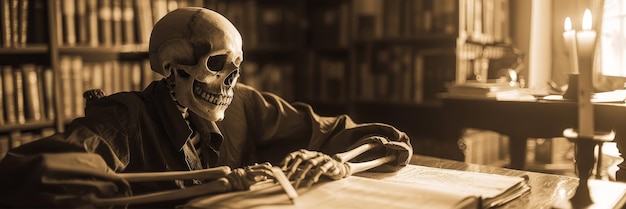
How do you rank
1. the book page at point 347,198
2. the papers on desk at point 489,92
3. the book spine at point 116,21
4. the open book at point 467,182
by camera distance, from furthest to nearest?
the book spine at point 116,21, the papers on desk at point 489,92, the open book at point 467,182, the book page at point 347,198

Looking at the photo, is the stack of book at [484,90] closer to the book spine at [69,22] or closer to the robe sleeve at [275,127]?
the robe sleeve at [275,127]

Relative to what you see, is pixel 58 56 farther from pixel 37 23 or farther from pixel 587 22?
pixel 587 22

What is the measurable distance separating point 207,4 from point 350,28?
0.74 metres

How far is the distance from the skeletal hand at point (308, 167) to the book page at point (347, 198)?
2 cm

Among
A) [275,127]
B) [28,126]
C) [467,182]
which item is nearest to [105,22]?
[28,126]

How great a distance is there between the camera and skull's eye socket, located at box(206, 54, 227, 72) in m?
0.91

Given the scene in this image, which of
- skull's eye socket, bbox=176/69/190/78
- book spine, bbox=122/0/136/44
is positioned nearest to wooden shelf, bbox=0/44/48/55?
book spine, bbox=122/0/136/44

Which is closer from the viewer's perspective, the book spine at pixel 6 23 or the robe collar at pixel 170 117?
the robe collar at pixel 170 117

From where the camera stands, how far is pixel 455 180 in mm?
893

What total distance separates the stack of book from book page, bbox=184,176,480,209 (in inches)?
54.3

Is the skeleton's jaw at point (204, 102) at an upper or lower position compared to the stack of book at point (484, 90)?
upper

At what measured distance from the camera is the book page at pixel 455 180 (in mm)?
823

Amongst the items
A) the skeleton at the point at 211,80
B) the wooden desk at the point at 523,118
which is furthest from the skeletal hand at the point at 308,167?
the wooden desk at the point at 523,118

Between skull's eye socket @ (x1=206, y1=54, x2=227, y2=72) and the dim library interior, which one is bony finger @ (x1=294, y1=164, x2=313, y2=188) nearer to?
skull's eye socket @ (x1=206, y1=54, x2=227, y2=72)
